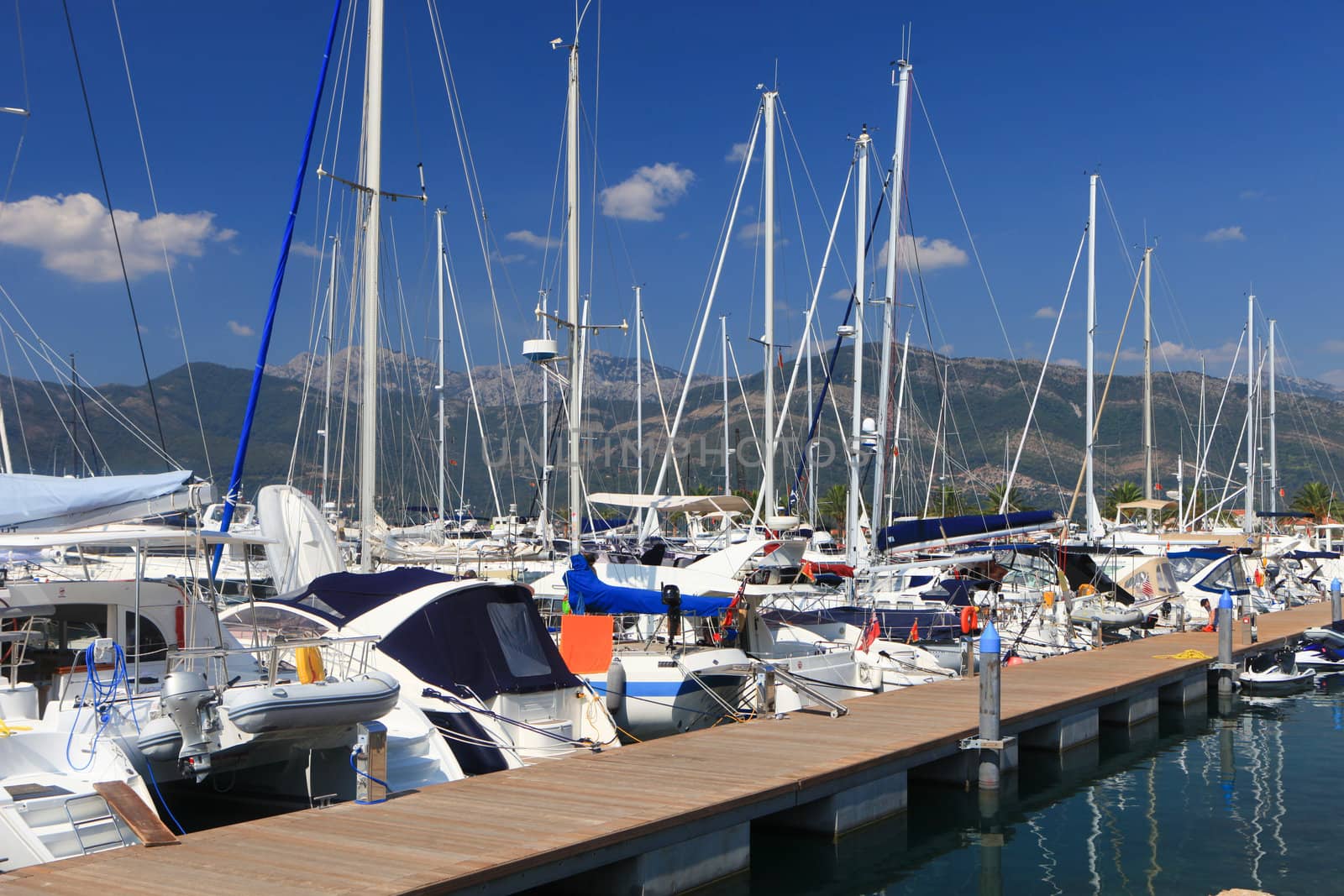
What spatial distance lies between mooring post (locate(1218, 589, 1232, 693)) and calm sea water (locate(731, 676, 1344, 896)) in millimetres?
4063

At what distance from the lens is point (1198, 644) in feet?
88.5

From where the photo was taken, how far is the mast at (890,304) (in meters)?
25.7

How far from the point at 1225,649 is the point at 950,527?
633 centimetres

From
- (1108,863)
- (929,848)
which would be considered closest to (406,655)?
(929,848)

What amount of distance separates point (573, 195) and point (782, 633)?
32.5ft

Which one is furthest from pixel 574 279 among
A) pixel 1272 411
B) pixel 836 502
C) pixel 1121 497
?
pixel 1121 497

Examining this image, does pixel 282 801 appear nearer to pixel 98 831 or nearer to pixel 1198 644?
pixel 98 831

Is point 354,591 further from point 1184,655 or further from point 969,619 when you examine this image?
point 1184,655

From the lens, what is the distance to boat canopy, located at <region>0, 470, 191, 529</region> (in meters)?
11.0

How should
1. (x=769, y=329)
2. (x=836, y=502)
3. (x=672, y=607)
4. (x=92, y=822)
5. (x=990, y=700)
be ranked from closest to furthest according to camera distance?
(x=92, y=822), (x=990, y=700), (x=672, y=607), (x=769, y=329), (x=836, y=502)

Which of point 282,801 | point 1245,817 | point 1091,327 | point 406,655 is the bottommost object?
point 1245,817

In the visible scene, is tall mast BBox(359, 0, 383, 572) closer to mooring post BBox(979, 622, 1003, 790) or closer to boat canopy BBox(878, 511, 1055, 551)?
mooring post BBox(979, 622, 1003, 790)

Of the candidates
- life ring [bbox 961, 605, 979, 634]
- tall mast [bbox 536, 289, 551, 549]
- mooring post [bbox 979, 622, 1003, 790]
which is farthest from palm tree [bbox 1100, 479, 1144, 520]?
mooring post [bbox 979, 622, 1003, 790]

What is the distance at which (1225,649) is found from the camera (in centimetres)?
2427
